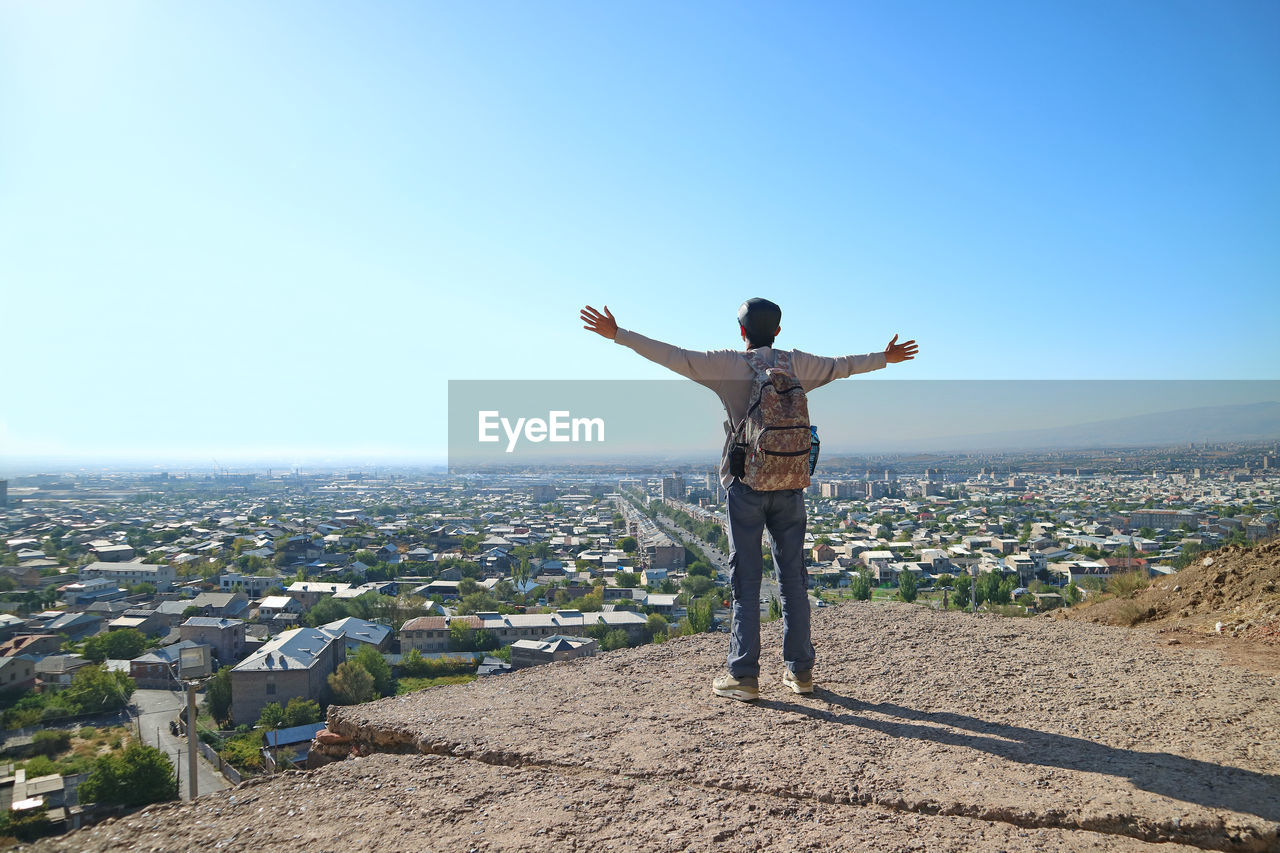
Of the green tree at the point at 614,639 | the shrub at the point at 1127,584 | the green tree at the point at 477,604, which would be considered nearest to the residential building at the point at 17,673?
the green tree at the point at 614,639

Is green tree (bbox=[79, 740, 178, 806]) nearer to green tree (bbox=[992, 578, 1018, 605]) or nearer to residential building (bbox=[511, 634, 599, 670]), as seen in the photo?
residential building (bbox=[511, 634, 599, 670])

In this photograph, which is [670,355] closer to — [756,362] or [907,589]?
[756,362]

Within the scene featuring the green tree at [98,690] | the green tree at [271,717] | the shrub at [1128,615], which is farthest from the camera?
the green tree at [271,717]

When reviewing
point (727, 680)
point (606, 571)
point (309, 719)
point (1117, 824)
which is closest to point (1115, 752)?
point (1117, 824)

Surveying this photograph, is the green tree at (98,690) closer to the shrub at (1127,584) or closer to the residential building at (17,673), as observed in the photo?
the residential building at (17,673)

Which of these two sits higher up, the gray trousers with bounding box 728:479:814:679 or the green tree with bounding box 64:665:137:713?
the gray trousers with bounding box 728:479:814:679

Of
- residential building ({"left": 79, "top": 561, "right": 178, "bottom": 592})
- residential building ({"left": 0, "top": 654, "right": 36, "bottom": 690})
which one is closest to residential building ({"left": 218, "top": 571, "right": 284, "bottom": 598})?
residential building ({"left": 79, "top": 561, "right": 178, "bottom": 592})

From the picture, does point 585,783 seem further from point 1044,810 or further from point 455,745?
point 1044,810
